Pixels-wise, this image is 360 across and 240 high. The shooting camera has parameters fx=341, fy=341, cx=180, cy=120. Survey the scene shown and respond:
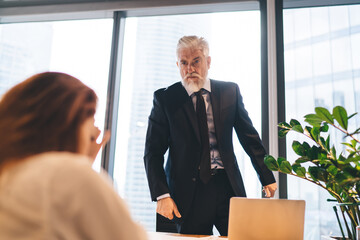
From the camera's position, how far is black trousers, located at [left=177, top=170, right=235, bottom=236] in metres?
1.69

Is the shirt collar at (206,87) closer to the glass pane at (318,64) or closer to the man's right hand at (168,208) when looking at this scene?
the man's right hand at (168,208)

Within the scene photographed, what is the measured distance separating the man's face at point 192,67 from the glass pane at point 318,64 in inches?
37.7

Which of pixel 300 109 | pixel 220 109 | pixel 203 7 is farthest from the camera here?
pixel 203 7

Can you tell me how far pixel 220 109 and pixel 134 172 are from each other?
1.18m

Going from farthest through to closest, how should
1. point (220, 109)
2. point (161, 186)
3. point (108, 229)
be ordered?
point (220, 109), point (161, 186), point (108, 229)

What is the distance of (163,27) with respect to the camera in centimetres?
298

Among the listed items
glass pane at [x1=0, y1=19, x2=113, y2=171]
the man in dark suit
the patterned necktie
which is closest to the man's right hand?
the man in dark suit

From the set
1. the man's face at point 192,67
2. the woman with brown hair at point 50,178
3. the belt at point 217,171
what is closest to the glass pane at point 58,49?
the man's face at point 192,67

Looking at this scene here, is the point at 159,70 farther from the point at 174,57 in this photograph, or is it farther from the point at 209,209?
the point at 209,209

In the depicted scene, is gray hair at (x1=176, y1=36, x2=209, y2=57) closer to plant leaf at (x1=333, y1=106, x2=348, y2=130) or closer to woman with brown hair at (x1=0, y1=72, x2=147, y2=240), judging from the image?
plant leaf at (x1=333, y1=106, x2=348, y2=130)

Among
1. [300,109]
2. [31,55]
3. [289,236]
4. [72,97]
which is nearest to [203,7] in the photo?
[300,109]

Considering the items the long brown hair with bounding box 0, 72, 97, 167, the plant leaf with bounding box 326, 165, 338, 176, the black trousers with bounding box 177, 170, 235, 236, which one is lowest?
the black trousers with bounding box 177, 170, 235, 236

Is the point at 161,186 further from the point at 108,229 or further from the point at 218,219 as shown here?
the point at 108,229

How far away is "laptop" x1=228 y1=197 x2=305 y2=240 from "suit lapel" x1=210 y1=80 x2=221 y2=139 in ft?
2.92
